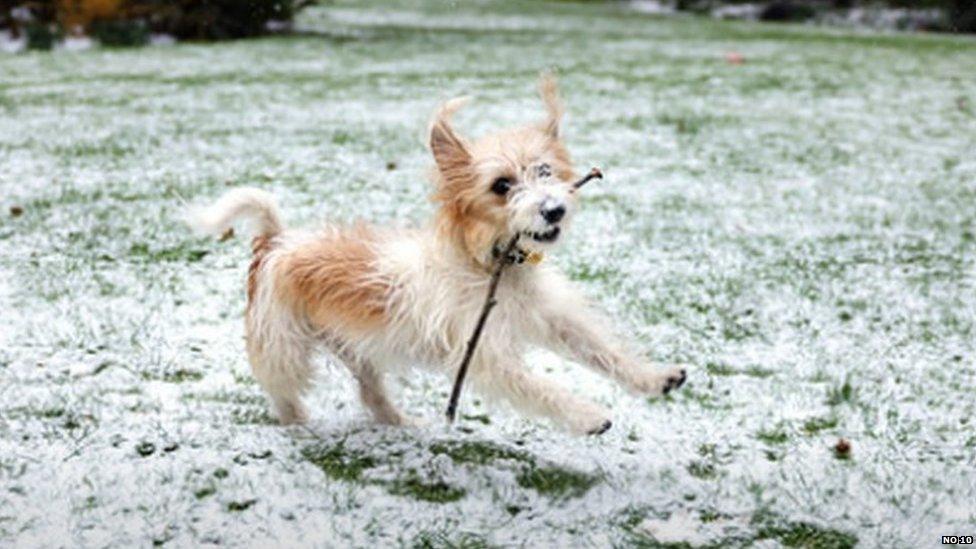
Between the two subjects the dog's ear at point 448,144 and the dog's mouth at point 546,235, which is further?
the dog's ear at point 448,144

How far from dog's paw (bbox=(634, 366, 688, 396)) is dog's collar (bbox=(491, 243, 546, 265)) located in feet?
1.70

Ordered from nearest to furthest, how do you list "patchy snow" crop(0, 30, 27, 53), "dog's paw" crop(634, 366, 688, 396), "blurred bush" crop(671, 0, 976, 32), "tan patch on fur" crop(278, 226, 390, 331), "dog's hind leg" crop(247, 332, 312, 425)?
1. "dog's paw" crop(634, 366, 688, 396)
2. "tan patch on fur" crop(278, 226, 390, 331)
3. "dog's hind leg" crop(247, 332, 312, 425)
4. "patchy snow" crop(0, 30, 27, 53)
5. "blurred bush" crop(671, 0, 976, 32)

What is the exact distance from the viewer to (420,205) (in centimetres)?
782

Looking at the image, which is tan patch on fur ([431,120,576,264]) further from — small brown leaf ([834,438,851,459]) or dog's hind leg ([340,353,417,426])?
small brown leaf ([834,438,851,459])

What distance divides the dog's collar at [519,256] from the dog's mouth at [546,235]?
175mm

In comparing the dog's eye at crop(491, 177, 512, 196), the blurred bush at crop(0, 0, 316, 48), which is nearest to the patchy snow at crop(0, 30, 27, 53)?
the blurred bush at crop(0, 0, 316, 48)

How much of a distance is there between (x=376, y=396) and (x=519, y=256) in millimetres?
979

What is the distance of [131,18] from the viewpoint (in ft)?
63.0

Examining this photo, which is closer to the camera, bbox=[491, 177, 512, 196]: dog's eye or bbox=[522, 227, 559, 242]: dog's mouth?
bbox=[522, 227, 559, 242]: dog's mouth

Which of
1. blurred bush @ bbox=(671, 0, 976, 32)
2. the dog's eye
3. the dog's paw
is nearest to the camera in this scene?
the dog's eye

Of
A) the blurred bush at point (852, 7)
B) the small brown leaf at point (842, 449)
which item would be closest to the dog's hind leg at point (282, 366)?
the small brown leaf at point (842, 449)

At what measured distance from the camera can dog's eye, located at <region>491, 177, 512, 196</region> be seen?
3293 mm

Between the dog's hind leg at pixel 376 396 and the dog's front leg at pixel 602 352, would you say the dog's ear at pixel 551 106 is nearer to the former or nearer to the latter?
the dog's front leg at pixel 602 352

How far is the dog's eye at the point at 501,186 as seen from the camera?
10.8 ft
